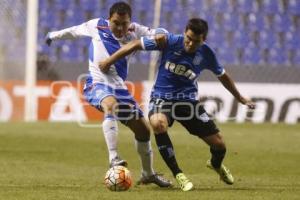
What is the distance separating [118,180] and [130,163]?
3.36 metres

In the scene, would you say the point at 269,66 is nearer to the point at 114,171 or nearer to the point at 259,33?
the point at 259,33

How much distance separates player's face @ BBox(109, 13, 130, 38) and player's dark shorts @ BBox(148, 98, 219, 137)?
2.91ft

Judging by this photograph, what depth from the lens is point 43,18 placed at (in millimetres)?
22953

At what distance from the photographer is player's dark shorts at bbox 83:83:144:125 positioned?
8930 millimetres

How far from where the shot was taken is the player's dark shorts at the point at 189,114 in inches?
340

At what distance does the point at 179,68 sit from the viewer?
8.62 metres

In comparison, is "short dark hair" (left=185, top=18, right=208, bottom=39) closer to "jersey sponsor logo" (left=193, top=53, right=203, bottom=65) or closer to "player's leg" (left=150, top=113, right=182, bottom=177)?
"jersey sponsor logo" (left=193, top=53, right=203, bottom=65)

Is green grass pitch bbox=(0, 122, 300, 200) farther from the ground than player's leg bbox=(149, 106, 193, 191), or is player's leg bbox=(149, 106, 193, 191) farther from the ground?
player's leg bbox=(149, 106, 193, 191)

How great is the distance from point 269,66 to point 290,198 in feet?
42.2

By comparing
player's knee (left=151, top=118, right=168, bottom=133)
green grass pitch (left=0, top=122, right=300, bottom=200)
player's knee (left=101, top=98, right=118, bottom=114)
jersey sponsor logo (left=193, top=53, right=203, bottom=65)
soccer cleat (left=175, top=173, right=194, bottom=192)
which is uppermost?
→ jersey sponsor logo (left=193, top=53, right=203, bottom=65)

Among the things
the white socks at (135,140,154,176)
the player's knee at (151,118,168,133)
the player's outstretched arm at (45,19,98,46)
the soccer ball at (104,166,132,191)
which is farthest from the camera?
the player's outstretched arm at (45,19,98,46)

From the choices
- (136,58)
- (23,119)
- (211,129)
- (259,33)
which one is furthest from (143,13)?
(211,129)

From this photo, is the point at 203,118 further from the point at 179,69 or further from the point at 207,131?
the point at 179,69

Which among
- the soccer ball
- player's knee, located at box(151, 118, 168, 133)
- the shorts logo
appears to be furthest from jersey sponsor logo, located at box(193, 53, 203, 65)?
the soccer ball
